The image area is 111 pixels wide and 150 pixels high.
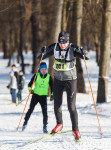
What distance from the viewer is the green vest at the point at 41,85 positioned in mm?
7723

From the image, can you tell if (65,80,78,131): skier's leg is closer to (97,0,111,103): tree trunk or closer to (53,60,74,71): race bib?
(53,60,74,71): race bib

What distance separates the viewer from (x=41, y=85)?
7.74m

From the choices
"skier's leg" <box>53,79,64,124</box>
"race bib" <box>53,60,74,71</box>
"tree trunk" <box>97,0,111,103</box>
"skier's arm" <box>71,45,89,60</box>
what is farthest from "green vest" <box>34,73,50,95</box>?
"tree trunk" <box>97,0,111,103</box>

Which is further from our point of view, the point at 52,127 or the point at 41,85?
the point at 52,127

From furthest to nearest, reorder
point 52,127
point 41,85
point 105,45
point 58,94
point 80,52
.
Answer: point 105,45, point 52,127, point 41,85, point 58,94, point 80,52

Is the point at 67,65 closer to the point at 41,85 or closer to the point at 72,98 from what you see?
the point at 72,98

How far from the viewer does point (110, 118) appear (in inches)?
376

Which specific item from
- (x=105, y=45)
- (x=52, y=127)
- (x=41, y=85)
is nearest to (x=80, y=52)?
(x=41, y=85)

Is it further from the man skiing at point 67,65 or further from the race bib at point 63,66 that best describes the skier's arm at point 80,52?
the race bib at point 63,66

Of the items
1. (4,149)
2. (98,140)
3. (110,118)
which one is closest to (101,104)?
(110,118)

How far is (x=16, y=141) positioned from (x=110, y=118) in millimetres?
4153

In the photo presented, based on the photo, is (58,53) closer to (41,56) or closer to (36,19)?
(41,56)

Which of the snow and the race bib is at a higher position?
the race bib

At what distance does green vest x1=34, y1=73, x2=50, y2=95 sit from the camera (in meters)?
7.72
